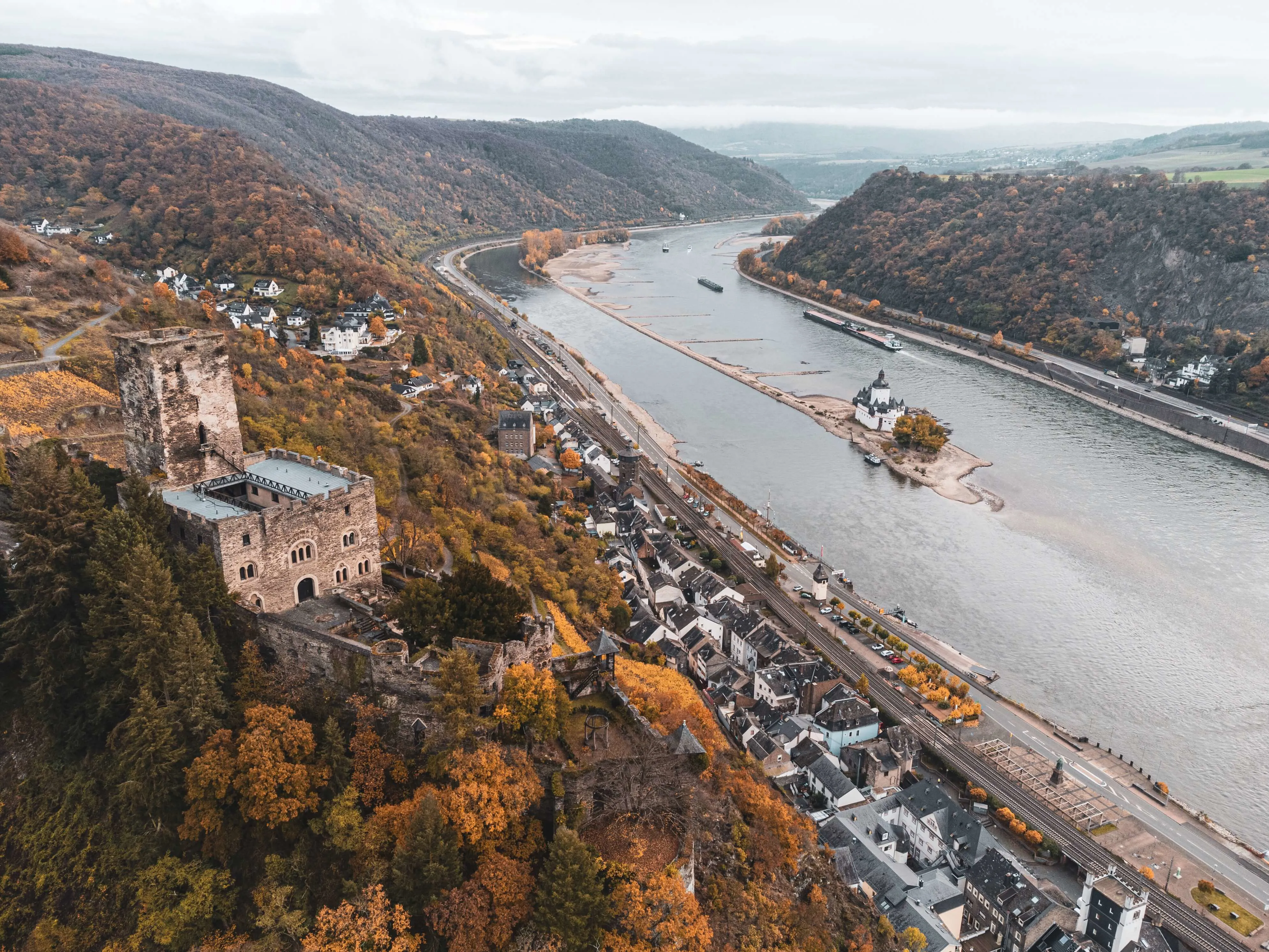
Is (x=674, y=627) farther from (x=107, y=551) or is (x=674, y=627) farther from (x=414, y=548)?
(x=107, y=551)

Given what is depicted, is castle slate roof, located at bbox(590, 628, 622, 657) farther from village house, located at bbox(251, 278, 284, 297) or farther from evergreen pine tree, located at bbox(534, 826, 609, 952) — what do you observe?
village house, located at bbox(251, 278, 284, 297)

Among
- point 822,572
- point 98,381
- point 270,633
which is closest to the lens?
point 270,633

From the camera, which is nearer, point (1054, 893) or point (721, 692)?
point (1054, 893)

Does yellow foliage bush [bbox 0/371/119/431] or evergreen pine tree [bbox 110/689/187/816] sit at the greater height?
yellow foliage bush [bbox 0/371/119/431]

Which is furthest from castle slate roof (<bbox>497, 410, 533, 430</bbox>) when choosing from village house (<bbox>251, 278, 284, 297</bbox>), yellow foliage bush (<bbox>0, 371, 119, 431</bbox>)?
yellow foliage bush (<bbox>0, 371, 119, 431</bbox>)

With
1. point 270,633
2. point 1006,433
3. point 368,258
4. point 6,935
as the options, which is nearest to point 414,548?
point 270,633
